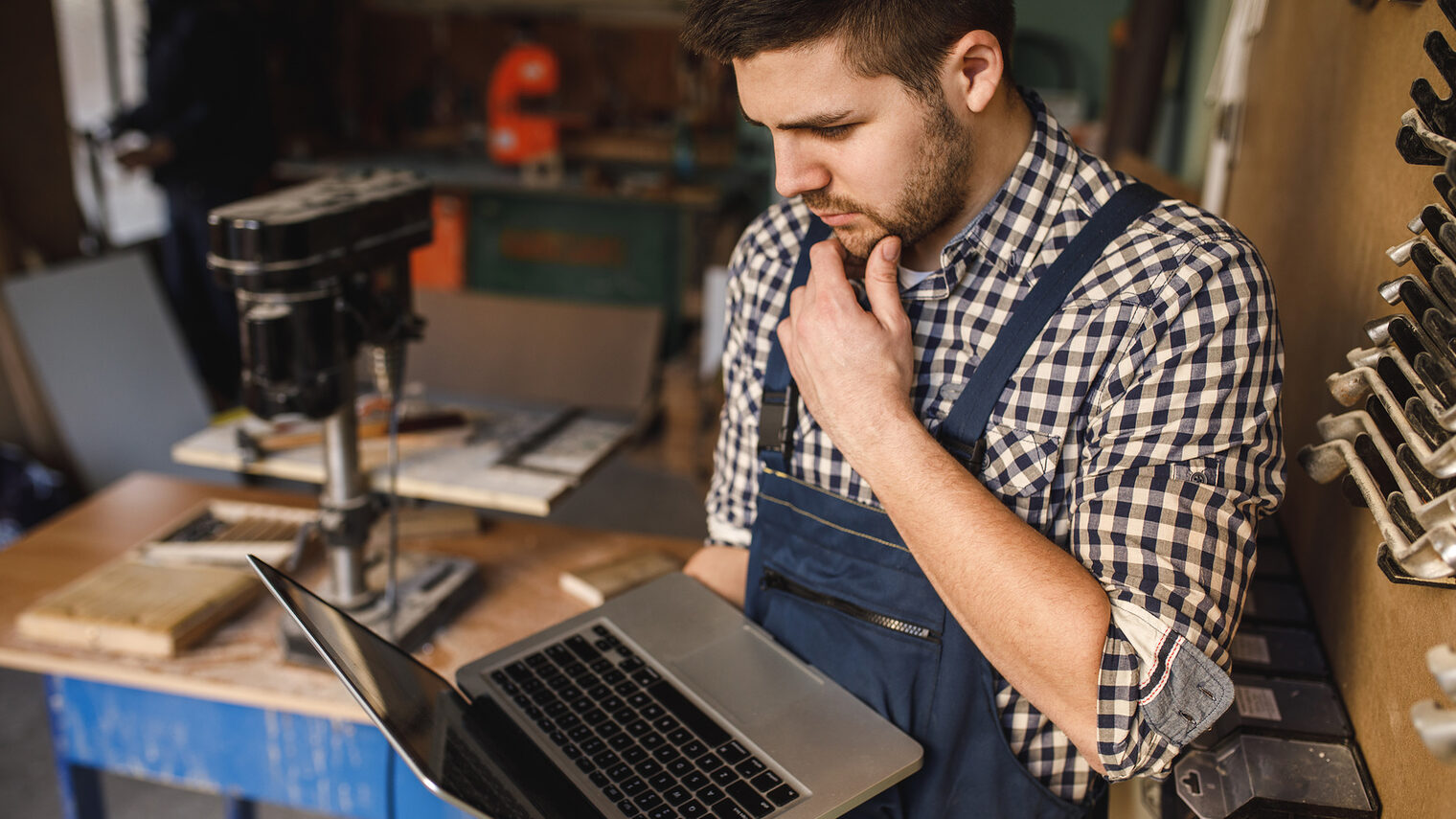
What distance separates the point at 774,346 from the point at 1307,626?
0.73m

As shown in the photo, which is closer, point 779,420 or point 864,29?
point 864,29

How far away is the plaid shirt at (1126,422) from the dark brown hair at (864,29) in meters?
0.17

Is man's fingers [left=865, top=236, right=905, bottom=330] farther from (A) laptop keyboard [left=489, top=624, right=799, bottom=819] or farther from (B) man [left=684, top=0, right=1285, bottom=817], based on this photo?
(A) laptop keyboard [left=489, top=624, right=799, bottom=819]

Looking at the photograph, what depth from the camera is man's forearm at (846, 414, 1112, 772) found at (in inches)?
36.9

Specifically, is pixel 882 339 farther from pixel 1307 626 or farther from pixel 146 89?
pixel 146 89

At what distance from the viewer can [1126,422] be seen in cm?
100

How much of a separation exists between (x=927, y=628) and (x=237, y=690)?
0.96 meters

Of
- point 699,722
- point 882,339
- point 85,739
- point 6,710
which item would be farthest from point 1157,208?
point 6,710

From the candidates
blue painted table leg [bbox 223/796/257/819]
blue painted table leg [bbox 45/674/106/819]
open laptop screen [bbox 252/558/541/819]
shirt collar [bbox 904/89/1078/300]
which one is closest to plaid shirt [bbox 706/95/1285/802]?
shirt collar [bbox 904/89/1078/300]

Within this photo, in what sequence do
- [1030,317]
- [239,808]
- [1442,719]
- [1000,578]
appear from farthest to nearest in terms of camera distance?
1. [239,808]
2. [1030,317]
3. [1000,578]
4. [1442,719]

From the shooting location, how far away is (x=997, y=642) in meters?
0.97

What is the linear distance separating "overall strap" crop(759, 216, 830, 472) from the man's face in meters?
0.14

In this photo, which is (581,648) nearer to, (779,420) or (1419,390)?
(779,420)

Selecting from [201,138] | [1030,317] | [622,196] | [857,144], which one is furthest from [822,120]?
[201,138]
